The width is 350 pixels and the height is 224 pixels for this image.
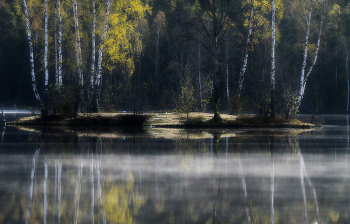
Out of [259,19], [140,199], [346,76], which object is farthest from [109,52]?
[346,76]

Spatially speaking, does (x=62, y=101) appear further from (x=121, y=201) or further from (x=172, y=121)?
(x=121, y=201)

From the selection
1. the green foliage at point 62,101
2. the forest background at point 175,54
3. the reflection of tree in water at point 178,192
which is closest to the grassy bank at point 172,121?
the green foliage at point 62,101

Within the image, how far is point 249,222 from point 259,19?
28334mm

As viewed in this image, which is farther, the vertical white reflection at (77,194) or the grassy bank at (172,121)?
the grassy bank at (172,121)

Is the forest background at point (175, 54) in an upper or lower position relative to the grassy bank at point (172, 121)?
upper

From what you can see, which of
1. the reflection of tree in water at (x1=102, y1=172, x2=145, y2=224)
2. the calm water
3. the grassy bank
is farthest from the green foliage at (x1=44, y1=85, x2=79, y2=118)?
the reflection of tree in water at (x1=102, y1=172, x2=145, y2=224)

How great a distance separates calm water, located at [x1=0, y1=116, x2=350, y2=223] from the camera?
22.4 ft

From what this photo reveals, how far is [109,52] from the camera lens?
104 feet

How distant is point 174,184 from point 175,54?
4514 cm

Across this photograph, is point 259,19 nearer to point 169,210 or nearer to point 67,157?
point 67,157

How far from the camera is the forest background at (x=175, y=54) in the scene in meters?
29.7

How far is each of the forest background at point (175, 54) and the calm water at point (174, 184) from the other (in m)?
14.1

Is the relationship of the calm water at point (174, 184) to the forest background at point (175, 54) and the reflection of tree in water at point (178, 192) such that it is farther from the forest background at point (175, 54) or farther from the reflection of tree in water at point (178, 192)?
the forest background at point (175, 54)

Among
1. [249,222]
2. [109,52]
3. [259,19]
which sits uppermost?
[259,19]
